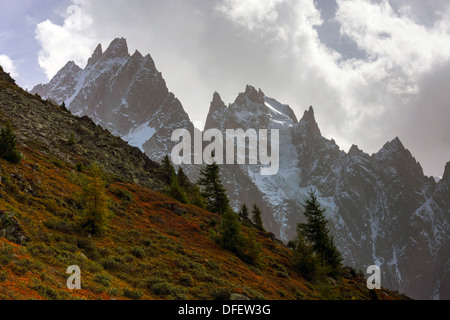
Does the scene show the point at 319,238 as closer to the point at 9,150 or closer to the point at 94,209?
the point at 94,209

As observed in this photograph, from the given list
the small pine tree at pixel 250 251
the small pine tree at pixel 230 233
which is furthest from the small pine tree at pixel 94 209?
the small pine tree at pixel 250 251

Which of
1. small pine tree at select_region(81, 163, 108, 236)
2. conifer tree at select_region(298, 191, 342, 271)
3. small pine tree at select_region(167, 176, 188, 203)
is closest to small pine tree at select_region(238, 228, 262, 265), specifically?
conifer tree at select_region(298, 191, 342, 271)

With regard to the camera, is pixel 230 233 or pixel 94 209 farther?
pixel 230 233

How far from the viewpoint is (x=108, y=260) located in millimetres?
16359

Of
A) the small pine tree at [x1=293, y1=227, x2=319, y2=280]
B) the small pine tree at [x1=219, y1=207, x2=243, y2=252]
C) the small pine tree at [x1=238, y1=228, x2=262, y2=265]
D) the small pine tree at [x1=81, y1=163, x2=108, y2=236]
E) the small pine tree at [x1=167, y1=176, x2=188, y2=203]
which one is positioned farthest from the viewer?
the small pine tree at [x1=167, y1=176, x2=188, y2=203]

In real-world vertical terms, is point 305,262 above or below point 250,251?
below

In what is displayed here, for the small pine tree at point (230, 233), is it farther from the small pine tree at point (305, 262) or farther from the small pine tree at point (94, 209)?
the small pine tree at point (94, 209)

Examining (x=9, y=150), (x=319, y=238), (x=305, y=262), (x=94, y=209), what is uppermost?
(x=9, y=150)

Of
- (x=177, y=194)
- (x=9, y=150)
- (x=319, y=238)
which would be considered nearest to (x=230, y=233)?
(x=319, y=238)

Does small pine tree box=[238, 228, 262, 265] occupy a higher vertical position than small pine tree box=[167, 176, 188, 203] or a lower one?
lower

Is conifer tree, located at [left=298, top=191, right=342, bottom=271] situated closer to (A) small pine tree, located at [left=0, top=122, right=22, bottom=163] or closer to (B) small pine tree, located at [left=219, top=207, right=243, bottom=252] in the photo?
(B) small pine tree, located at [left=219, top=207, right=243, bottom=252]

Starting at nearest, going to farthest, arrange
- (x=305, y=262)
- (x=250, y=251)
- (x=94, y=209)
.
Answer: (x=94, y=209), (x=250, y=251), (x=305, y=262)
